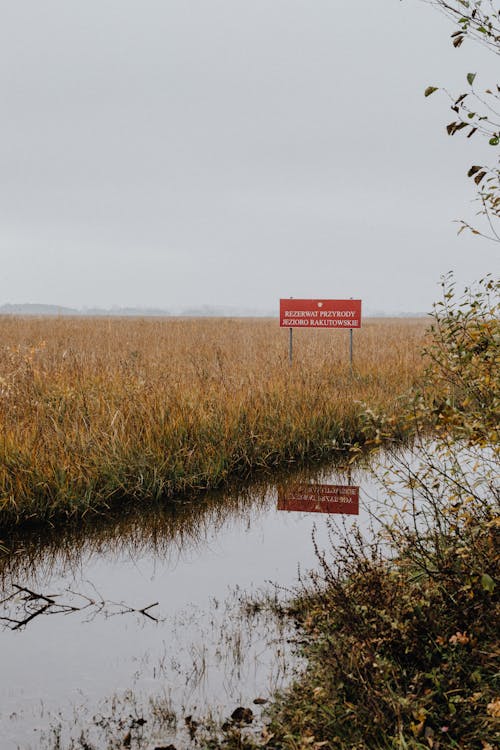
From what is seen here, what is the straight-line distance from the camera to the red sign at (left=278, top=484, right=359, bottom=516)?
595 centimetres

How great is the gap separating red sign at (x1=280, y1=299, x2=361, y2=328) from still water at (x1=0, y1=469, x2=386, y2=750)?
6.67 m

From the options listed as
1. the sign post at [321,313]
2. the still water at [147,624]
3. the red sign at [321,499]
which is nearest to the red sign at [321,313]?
the sign post at [321,313]

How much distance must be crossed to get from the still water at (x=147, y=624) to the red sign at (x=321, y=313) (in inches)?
263

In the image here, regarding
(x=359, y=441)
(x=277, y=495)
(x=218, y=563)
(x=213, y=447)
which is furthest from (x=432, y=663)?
(x=359, y=441)

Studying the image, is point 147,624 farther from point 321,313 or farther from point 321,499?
point 321,313

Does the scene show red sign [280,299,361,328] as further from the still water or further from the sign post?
the still water

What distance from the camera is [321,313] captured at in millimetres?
12211

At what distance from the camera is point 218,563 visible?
15.4ft

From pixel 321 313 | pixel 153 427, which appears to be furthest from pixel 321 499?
pixel 321 313

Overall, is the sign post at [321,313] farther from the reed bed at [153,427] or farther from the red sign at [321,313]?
the reed bed at [153,427]

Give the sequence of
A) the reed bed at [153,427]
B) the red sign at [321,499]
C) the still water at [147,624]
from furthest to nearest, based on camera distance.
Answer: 1. the red sign at [321,499]
2. the reed bed at [153,427]
3. the still water at [147,624]

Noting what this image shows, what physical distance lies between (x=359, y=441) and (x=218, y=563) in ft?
14.5

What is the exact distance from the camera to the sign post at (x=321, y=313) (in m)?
12.1

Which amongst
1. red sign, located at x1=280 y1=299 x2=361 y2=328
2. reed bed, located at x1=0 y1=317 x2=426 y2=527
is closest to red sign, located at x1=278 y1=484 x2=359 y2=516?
reed bed, located at x1=0 y1=317 x2=426 y2=527
